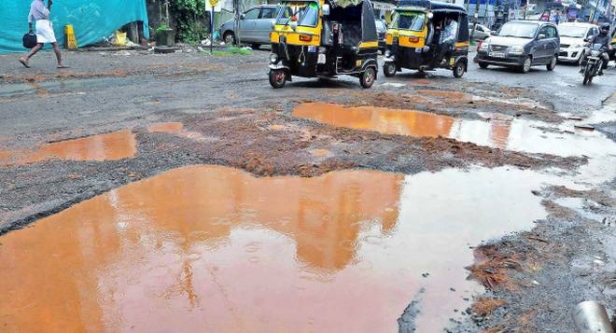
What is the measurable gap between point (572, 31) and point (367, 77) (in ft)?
48.2

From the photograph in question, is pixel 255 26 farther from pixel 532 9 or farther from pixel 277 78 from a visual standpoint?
pixel 532 9

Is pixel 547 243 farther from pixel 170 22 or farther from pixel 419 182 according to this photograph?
pixel 170 22

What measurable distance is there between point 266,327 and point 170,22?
1948cm

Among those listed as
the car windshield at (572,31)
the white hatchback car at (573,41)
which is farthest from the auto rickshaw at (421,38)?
the car windshield at (572,31)

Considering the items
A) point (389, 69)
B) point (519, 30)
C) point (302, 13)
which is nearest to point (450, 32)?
point (389, 69)

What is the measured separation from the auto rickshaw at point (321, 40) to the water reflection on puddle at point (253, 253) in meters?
5.73

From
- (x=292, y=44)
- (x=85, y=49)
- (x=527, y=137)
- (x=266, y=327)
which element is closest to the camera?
(x=266, y=327)

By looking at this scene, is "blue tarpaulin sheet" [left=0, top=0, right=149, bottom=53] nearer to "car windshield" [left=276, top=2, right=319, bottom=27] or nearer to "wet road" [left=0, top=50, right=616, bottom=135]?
"wet road" [left=0, top=50, right=616, bottom=135]

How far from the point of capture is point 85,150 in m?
5.93

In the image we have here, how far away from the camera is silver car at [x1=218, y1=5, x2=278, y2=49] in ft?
65.5

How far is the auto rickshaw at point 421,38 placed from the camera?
13.9 metres

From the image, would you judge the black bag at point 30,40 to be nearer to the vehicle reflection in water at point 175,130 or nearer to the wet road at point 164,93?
the wet road at point 164,93

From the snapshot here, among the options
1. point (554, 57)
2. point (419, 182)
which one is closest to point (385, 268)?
point (419, 182)

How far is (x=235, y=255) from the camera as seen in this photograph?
384cm
